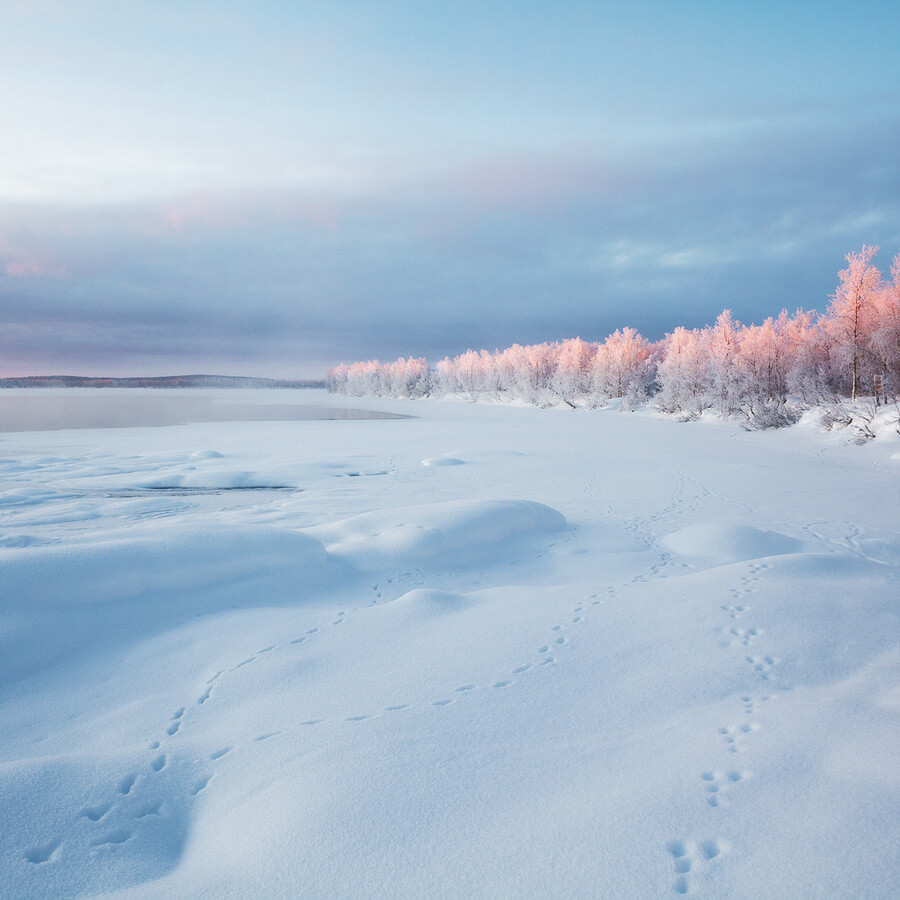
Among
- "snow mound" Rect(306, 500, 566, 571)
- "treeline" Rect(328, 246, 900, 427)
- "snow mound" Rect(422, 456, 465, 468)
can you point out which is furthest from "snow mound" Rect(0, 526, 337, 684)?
"treeline" Rect(328, 246, 900, 427)

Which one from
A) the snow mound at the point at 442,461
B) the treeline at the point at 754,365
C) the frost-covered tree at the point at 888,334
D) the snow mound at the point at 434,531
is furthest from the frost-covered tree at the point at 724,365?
the snow mound at the point at 434,531

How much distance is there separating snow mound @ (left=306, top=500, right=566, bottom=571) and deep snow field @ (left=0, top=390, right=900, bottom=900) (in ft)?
0.13

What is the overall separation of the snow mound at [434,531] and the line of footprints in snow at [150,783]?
2.36 metres

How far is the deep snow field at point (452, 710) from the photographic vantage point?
1.97 metres

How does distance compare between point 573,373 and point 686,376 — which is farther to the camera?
point 573,373

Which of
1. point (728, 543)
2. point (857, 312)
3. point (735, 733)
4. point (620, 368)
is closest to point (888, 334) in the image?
point (857, 312)

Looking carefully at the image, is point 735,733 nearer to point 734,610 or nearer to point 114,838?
point 734,610

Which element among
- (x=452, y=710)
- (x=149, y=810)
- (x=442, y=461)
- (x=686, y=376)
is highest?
(x=686, y=376)

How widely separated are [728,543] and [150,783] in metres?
5.73

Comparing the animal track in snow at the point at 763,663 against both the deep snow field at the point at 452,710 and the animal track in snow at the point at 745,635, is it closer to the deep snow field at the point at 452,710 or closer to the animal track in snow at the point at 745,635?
the deep snow field at the point at 452,710

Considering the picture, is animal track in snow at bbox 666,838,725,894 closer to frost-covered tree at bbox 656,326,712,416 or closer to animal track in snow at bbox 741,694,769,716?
animal track in snow at bbox 741,694,769,716

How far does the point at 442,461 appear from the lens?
523 inches

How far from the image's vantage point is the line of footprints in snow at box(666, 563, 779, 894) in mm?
1878

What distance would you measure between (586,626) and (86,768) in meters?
3.06
